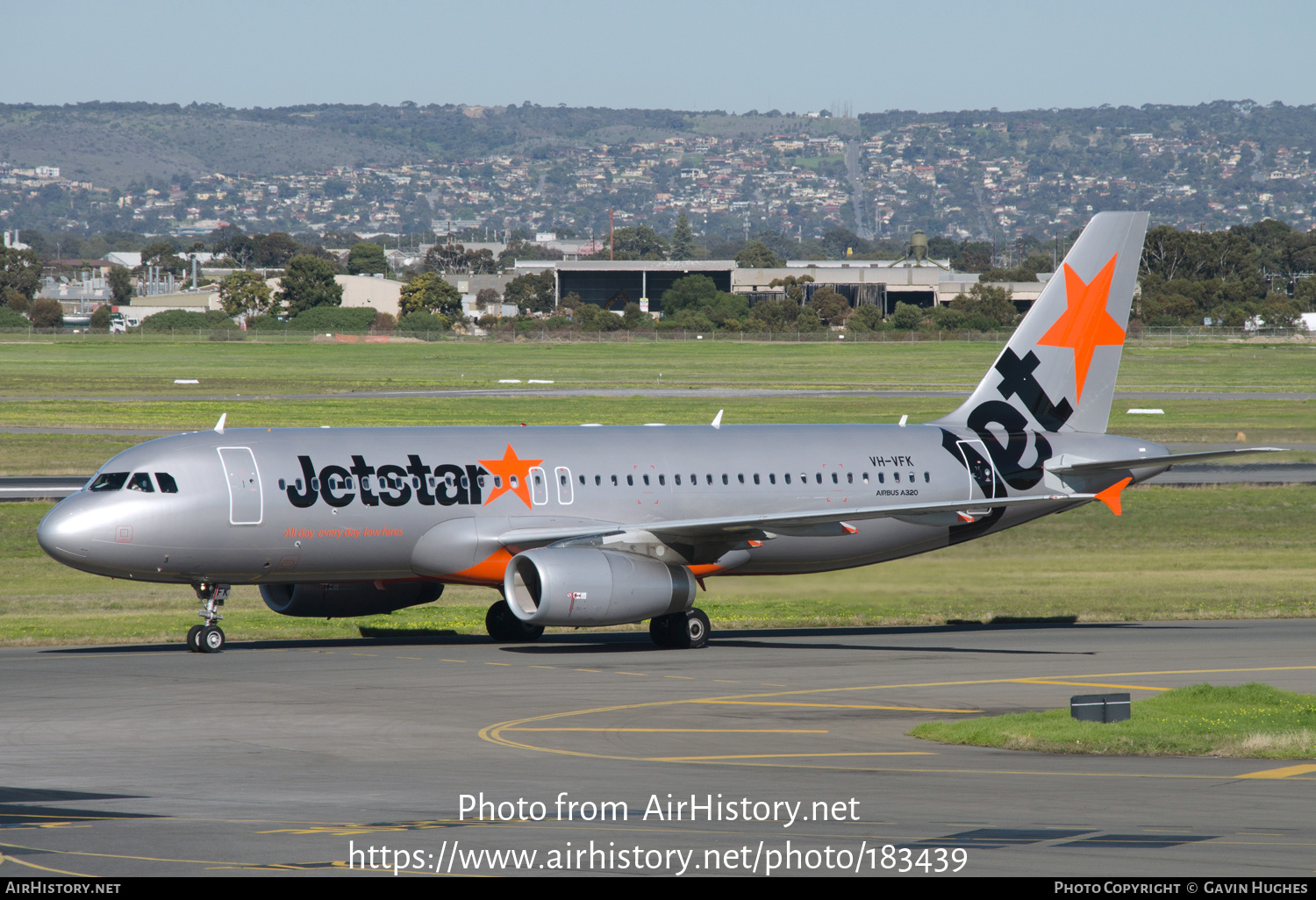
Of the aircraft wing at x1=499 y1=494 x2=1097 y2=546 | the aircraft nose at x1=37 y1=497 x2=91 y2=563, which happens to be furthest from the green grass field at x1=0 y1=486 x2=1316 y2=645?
the aircraft nose at x1=37 y1=497 x2=91 y2=563

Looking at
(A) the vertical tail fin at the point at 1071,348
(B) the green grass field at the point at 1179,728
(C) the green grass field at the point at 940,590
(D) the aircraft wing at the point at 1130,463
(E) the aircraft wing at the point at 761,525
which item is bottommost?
(C) the green grass field at the point at 940,590

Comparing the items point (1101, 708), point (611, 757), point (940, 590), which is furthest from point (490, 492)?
point (1101, 708)

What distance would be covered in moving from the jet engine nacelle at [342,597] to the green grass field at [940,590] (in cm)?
200

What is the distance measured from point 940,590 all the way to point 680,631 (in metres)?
7.35

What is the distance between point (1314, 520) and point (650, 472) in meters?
32.3

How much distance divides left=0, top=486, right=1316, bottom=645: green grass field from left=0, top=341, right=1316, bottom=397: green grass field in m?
67.5

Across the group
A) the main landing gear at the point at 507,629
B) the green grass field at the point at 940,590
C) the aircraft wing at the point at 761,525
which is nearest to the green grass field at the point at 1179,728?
the aircraft wing at the point at 761,525

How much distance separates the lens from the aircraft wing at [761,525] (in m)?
34.8

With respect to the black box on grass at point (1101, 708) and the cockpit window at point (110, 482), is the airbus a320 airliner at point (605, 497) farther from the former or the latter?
the black box on grass at point (1101, 708)

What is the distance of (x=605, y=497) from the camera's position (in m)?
37.1

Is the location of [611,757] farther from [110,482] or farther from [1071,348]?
[1071,348]

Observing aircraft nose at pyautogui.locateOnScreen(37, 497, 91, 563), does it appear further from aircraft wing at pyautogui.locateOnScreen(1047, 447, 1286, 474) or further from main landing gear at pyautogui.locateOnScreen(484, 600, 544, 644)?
aircraft wing at pyautogui.locateOnScreen(1047, 447, 1286, 474)

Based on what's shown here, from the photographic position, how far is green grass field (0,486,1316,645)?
39.0 m
